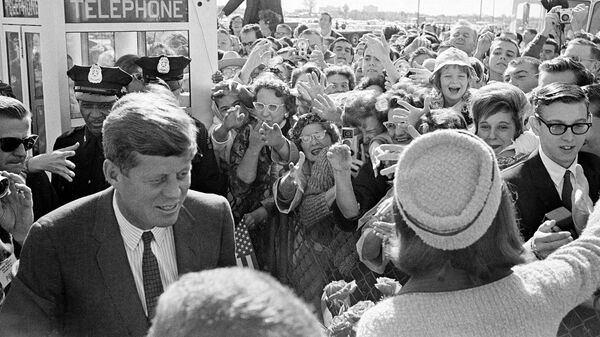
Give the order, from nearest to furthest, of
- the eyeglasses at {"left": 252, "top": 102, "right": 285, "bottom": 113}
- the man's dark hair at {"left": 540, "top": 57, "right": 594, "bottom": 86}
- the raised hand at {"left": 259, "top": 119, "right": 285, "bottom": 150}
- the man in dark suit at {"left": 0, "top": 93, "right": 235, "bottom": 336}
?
the man in dark suit at {"left": 0, "top": 93, "right": 235, "bottom": 336} < the raised hand at {"left": 259, "top": 119, "right": 285, "bottom": 150} < the man's dark hair at {"left": 540, "top": 57, "right": 594, "bottom": 86} < the eyeglasses at {"left": 252, "top": 102, "right": 285, "bottom": 113}

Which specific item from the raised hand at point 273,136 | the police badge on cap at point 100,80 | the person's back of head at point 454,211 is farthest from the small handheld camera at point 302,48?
the person's back of head at point 454,211

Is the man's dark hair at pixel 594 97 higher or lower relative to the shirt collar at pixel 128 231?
higher

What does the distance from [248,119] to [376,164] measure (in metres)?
1.44

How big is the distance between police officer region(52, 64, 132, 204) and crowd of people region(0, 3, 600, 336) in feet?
0.04

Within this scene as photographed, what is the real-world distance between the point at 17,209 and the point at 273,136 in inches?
64.7

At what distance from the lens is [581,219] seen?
2.70 meters

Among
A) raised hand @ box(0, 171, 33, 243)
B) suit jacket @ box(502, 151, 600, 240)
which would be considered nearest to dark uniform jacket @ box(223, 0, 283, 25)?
raised hand @ box(0, 171, 33, 243)

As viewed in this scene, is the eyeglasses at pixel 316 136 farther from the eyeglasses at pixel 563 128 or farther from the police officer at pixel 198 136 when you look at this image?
the eyeglasses at pixel 563 128

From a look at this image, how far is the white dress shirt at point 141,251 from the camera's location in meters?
2.30

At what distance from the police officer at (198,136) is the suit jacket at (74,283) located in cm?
150

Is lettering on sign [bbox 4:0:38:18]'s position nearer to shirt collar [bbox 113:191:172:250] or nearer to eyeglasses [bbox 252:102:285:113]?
eyeglasses [bbox 252:102:285:113]

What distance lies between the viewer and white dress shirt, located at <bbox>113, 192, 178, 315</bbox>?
230 centimetres

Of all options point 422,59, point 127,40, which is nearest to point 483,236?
point 127,40

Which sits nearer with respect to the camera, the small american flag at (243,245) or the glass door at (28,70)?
the small american flag at (243,245)
